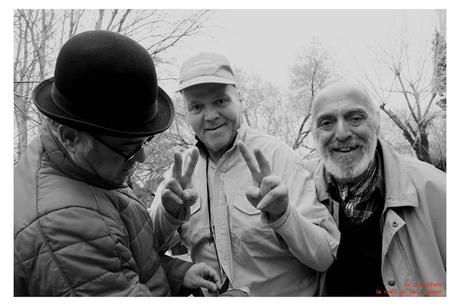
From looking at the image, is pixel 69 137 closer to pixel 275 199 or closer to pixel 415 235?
pixel 275 199

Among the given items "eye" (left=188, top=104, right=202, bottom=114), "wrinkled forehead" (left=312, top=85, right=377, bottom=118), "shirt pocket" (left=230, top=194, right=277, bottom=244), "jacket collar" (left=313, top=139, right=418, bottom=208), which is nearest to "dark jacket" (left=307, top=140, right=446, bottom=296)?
"jacket collar" (left=313, top=139, right=418, bottom=208)

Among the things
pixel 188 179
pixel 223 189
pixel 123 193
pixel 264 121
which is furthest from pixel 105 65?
pixel 264 121

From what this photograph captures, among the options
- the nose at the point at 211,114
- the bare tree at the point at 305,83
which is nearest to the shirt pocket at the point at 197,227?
the nose at the point at 211,114

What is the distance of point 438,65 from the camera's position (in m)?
8.02

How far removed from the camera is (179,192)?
1957 mm

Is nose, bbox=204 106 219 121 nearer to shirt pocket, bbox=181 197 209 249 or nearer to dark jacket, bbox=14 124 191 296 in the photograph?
shirt pocket, bbox=181 197 209 249

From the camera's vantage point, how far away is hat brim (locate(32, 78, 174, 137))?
1.38 metres

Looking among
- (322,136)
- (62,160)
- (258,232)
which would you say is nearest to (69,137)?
(62,160)

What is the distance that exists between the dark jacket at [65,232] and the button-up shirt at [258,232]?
1.82 feet

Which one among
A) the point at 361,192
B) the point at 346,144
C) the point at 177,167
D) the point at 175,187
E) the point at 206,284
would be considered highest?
the point at 346,144

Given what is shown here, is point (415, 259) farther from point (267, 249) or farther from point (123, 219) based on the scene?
point (123, 219)

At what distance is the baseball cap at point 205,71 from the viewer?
2336mm

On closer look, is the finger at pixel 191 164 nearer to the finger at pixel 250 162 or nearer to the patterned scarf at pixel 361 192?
the finger at pixel 250 162

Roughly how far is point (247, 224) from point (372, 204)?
868 millimetres
